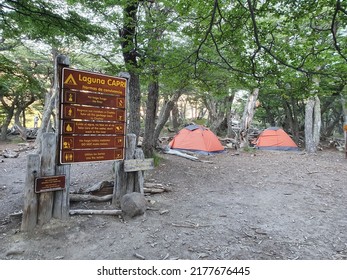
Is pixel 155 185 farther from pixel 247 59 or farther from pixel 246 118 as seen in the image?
pixel 246 118

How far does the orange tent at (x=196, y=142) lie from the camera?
40.2 ft

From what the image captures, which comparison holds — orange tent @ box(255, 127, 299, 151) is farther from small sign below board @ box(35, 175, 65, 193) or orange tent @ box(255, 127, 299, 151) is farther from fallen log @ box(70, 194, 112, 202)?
small sign below board @ box(35, 175, 65, 193)

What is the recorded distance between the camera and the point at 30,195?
359 centimetres

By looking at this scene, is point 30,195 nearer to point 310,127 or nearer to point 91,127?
point 91,127

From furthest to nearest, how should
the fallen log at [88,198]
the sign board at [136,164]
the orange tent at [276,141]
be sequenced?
1. the orange tent at [276,141]
2. the fallen log at [88,198]
3. the sign board at [136,164]

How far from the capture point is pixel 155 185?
588 centimetres

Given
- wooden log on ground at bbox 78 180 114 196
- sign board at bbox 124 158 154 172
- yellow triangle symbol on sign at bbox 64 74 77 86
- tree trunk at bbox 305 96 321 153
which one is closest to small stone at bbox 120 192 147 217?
sign board at bbox 124 158 154 172

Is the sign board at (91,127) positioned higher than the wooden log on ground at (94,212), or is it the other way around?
the sign board at (91,127)

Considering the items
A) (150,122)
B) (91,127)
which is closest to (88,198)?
(91,127)

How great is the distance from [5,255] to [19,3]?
4.43m

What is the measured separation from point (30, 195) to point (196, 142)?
9453mm

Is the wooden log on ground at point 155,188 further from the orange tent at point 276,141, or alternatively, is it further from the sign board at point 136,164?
the orange tent at point 276,141

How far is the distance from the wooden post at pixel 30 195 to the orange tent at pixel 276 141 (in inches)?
525

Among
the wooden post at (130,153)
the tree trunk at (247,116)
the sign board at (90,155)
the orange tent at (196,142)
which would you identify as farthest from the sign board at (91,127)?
the tree trunk at (247,116)
